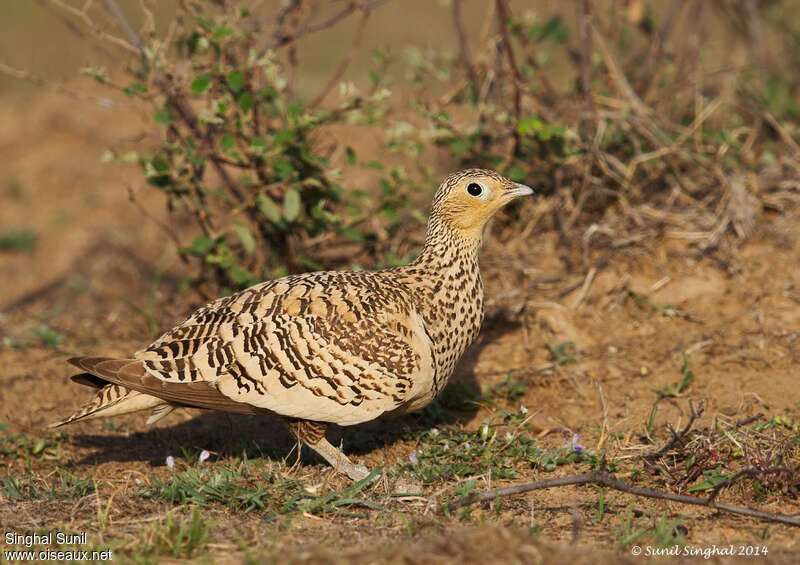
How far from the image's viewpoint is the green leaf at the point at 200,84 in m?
5.26

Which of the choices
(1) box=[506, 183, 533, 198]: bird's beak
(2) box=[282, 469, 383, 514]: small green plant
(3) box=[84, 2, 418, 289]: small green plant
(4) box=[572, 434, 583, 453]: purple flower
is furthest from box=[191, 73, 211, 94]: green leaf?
(4) box=[572, 434, 583, 453]: purple flower

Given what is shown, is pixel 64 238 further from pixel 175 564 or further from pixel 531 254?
pixel 175 564

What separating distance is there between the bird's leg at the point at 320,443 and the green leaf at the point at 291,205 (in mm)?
1556

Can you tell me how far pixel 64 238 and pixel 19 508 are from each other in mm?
5216

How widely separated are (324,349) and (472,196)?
107 cm

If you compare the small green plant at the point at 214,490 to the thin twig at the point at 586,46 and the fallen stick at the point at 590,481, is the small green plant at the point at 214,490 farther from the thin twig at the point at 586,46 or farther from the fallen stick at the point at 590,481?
the thin twig at the point at 586,46

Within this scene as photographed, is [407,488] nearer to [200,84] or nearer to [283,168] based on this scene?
[283,168]

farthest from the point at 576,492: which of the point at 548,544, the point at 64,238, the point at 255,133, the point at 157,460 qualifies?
the point at 64,238

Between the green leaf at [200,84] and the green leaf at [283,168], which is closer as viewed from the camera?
the green leaf at [200,84]

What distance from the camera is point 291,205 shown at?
5.69 metres

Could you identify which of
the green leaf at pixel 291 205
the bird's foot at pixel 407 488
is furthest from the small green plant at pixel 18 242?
the bird's foot at pixel 407 488

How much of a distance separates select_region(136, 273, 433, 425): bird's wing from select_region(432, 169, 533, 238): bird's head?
527 millimetres

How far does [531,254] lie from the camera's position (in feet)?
21.2

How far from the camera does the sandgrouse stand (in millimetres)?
4312
